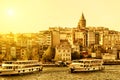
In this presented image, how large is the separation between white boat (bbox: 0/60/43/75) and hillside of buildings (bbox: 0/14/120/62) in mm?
6837

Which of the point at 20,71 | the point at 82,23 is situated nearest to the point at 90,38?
the point at 82,23

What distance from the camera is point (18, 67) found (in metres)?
20.0

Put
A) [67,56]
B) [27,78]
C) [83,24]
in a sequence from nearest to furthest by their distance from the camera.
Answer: [27,78] → [67,56] → [83,24]

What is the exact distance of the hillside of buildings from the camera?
31.2 m

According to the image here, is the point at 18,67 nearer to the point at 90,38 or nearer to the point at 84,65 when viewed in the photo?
the point at 84,65

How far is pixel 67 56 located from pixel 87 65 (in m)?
8.71

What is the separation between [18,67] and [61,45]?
13.5m

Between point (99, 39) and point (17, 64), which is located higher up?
point (99, 39)

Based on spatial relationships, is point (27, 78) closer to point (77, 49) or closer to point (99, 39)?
point (77, 49)

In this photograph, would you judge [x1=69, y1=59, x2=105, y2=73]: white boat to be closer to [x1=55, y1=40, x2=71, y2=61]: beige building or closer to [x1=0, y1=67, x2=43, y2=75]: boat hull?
[x1=0, y1=67, x2=43, y2=75]: boat hull

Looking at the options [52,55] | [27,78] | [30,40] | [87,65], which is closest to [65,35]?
[30,40]

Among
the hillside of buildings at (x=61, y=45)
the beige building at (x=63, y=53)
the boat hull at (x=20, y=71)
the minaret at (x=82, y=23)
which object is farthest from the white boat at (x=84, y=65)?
the minaret at (x=82, y=23)

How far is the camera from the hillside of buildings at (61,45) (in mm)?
31244

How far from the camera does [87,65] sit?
22781 mm
